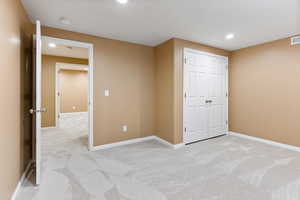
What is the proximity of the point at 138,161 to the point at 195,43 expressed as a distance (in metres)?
2.80

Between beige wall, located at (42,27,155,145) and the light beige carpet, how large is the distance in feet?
1.51

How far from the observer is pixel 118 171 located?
2158 millimetres

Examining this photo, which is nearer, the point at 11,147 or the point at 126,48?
the point at 11,147

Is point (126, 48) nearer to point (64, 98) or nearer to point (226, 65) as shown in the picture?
point (226, 65)

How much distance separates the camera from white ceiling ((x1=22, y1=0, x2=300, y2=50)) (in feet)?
6.32

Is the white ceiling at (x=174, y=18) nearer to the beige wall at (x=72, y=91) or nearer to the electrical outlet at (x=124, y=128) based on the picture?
the electrical outlet at (x=124, y=128)

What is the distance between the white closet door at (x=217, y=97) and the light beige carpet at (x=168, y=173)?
690 mm

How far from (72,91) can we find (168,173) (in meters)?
7.57

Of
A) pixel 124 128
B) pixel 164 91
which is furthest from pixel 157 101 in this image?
pixel 124 128

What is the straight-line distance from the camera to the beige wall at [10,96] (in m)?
1.32

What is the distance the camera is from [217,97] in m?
3.80

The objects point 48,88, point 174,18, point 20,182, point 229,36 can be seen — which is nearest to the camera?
point 20,182

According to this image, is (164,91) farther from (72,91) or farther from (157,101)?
(72,91)

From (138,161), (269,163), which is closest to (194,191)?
(138,161)
